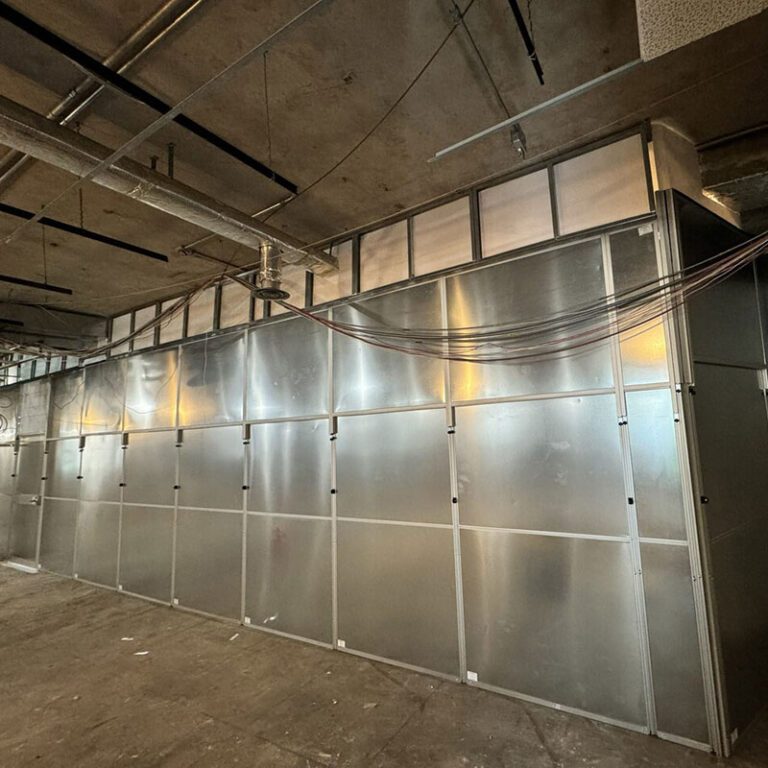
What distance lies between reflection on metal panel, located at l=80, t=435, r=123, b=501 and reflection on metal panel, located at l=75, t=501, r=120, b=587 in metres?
0.12

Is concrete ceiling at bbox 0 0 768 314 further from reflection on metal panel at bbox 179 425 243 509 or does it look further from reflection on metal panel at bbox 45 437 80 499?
reflection on metal panel at bbox 45 437 80 499

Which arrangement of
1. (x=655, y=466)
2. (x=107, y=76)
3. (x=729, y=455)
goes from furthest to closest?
(x=729, y=455) → (x=655, y=466) → (x=107, y=76)

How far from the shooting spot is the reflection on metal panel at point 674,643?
2.01m

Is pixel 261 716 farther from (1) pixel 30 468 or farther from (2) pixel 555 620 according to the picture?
(1) pixel 30 468

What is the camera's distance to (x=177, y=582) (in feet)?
13.5

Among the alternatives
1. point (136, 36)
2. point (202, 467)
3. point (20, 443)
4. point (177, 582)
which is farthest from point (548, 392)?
point (20, 443)

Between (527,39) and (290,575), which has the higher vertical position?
(527,39)

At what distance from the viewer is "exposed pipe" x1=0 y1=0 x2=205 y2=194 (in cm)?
166

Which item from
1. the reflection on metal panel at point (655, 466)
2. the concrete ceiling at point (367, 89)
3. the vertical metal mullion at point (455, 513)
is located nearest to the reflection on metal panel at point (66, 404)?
the concrete ceiling at point (367, 89)

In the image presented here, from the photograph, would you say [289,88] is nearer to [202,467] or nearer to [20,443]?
[202,467]

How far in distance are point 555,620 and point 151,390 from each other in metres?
4.19

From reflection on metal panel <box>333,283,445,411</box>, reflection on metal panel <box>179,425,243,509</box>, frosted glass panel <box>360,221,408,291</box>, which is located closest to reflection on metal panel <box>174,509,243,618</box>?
reflection on metal panel <box>179,425,243,509</box>

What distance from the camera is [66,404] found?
5609mm

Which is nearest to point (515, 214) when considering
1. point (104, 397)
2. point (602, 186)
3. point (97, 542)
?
point (602, 186)
